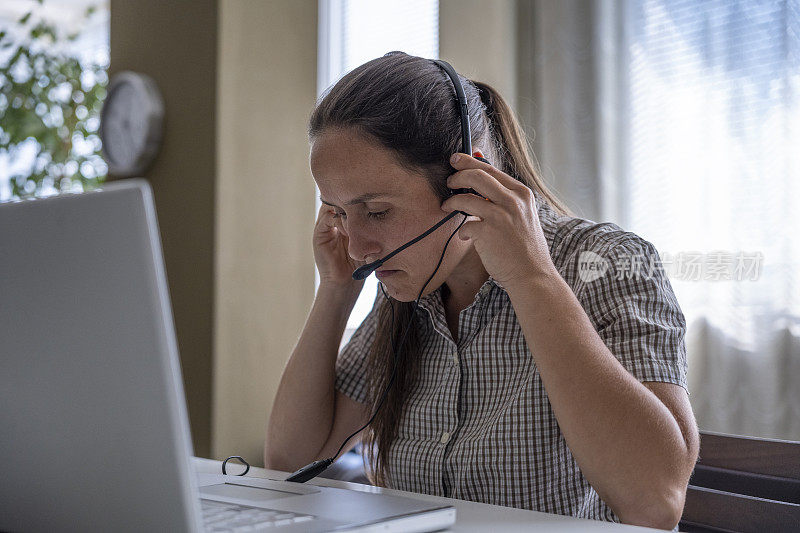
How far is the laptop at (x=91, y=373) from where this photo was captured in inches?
17.0

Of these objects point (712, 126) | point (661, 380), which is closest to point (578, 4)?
point (712, 126)

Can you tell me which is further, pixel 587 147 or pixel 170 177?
pixel 170 177

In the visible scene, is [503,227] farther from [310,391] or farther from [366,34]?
[366,34]

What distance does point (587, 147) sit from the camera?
80.8 inches

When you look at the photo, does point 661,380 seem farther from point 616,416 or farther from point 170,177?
point 170,177

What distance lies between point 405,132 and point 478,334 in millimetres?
315

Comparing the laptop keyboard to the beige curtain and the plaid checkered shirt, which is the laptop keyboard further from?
the beige curtain

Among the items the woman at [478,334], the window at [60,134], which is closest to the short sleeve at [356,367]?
the woman at [478,334]

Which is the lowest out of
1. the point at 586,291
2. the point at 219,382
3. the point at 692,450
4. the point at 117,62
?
the point at 219,382

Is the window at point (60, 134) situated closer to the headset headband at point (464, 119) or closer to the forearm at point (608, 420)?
the headset headband at point (464, 119)

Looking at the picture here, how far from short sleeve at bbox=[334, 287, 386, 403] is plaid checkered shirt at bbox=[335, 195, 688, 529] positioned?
0.17 m

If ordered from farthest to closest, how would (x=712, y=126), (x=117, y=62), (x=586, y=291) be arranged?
(x=117, y=62)
(x=712, y=126)
(x=586, y=291)

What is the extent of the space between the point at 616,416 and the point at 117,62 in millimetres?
2351

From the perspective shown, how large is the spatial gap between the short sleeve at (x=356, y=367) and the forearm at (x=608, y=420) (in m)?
0.49
